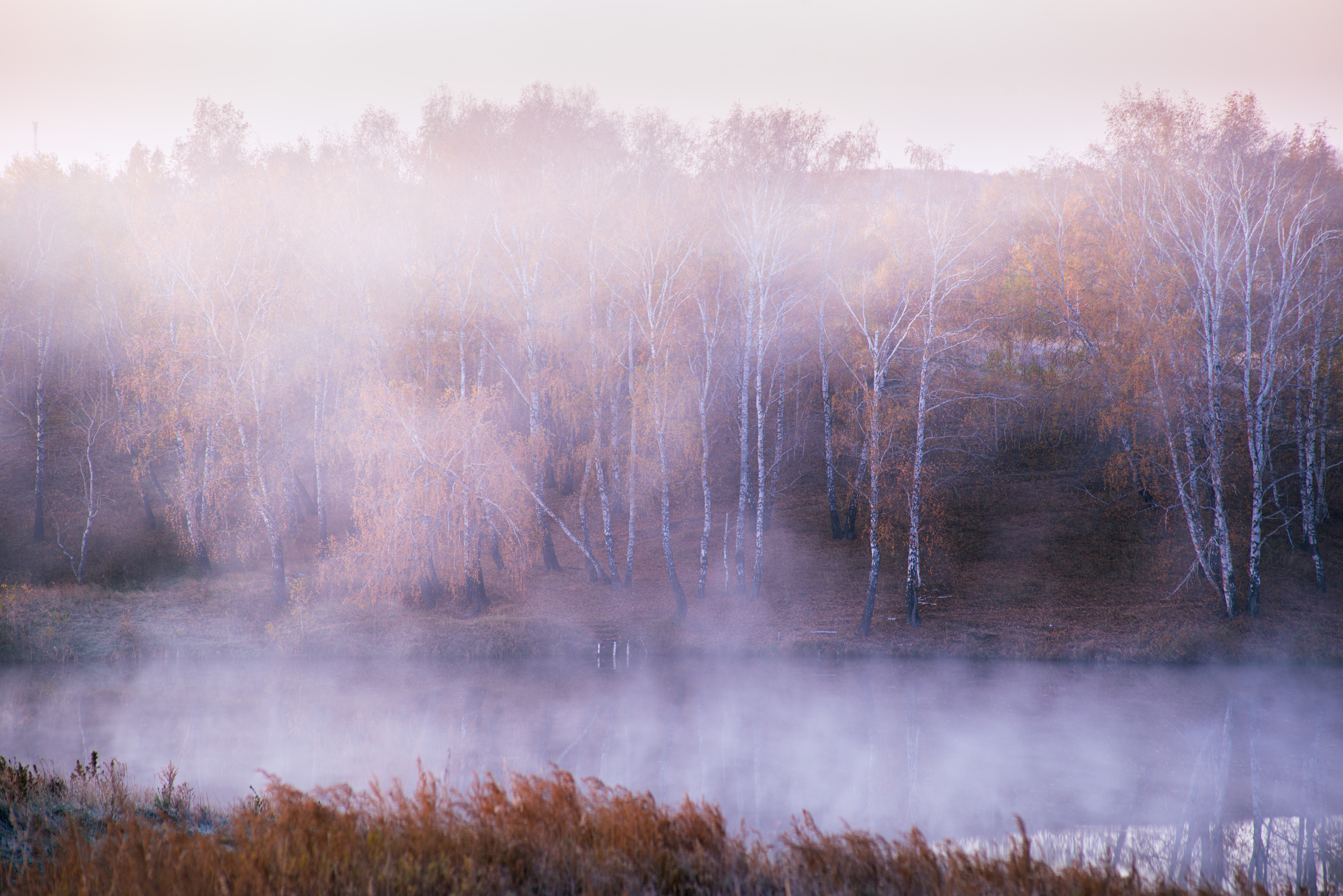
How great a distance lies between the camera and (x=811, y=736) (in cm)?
1251

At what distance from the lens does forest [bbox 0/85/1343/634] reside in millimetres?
17391

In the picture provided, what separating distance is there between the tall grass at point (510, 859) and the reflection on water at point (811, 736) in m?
2.52

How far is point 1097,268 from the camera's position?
64.1ft

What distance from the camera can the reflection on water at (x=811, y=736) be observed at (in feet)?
31.4

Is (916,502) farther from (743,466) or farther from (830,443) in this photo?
(830,443)

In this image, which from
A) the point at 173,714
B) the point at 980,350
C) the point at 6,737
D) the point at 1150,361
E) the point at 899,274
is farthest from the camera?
the point at 980,350

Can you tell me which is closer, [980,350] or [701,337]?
[701,337]

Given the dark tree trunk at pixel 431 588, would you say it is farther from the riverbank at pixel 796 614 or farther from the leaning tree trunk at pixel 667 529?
the leaning tree trunk at pixel 667 529

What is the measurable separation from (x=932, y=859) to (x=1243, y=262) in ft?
62.2

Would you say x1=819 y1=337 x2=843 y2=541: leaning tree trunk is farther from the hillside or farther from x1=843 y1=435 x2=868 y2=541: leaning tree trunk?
the hillside

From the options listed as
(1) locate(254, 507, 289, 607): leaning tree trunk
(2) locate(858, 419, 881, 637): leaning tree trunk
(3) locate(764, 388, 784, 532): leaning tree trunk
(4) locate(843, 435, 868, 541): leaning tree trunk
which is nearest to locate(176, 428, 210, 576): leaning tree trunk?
(1) locate(254, 507, 289, 607): leaning tree trunk

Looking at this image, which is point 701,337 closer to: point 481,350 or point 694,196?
point 694,196

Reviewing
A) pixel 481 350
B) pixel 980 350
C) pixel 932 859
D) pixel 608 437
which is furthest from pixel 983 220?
pixel 932 859

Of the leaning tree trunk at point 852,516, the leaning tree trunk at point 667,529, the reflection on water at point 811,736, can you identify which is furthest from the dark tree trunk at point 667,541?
the leaning tree trunk at point 852,516
